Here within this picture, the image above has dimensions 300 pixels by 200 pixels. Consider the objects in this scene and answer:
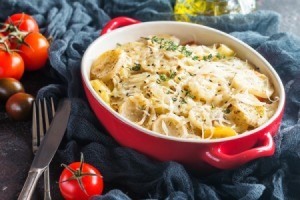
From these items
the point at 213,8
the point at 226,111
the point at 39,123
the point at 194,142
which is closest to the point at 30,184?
the point at 39,123

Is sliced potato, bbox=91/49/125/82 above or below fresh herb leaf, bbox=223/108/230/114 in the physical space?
above

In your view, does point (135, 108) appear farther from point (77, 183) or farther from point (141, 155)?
point (77, 183)

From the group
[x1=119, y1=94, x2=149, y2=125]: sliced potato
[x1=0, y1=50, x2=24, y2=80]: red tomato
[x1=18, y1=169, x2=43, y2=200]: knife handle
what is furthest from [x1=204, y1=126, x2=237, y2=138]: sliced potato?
[x1=0, y1=50, x2=24, y2=80]: red tomato

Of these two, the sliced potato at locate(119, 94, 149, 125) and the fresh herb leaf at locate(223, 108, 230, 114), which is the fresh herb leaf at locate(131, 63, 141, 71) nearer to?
the sliced potato at locate(119, 94, 149, 125)

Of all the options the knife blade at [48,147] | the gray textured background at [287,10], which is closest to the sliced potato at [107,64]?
the knife blade at [48,147]

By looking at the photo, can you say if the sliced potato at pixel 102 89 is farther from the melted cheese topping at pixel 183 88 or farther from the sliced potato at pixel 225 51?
the sliced potato at pixel 225 51

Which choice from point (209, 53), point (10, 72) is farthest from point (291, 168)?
point (10, 72)
